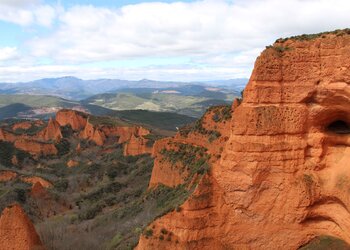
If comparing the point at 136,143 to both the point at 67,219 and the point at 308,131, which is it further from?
the point at 308,131

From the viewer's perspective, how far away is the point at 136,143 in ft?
261

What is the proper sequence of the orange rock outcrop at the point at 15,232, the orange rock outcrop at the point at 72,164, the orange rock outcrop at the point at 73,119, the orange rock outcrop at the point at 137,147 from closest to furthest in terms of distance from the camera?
the orange rock outcrop at the point at 15,232
the orange rock outcrop at the point at 137,147
the orange rock outcrop at the point at 72,164
the orange rock outcrop at the point at 73,119

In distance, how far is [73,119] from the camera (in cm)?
11125

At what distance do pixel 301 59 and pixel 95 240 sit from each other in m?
25.2

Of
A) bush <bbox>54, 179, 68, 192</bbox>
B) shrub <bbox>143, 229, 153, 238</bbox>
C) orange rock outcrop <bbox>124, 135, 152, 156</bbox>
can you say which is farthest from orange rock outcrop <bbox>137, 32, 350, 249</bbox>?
orange rock outcrop <bbox>124, 135, 152, 156</bbox>

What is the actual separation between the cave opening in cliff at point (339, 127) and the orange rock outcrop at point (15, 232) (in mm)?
21544

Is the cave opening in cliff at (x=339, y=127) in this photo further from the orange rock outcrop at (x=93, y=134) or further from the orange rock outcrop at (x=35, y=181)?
the orange rock outcrop at (x=93, y=134)

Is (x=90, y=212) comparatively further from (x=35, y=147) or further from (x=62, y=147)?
(x=62, y=147)

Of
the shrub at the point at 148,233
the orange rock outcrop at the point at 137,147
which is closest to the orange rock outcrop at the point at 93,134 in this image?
the orange rock outcrop at the point at 137,147

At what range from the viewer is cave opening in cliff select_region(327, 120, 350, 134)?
22.4 metres

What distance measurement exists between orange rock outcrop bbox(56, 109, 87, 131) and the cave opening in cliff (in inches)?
3687

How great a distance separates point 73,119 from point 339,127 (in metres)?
95.7

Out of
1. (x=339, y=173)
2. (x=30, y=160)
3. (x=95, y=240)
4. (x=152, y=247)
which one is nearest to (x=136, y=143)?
(x=30, y=160)

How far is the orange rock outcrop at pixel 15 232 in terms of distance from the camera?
2944 cm
